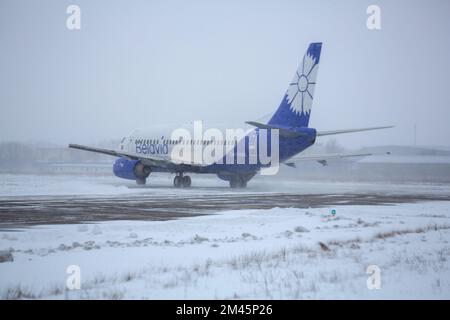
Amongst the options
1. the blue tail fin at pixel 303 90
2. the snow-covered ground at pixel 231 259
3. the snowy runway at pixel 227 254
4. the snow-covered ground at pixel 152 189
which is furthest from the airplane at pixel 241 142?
the snow-covered ground at pixel 231 259

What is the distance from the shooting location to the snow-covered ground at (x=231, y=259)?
32.9 ft

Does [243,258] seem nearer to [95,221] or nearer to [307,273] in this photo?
[307,273]

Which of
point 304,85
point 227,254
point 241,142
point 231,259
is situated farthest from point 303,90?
point 231,259

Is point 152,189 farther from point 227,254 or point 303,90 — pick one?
point 227,254

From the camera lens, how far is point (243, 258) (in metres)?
13.0

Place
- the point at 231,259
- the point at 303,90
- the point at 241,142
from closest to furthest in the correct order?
the point at 231,259
the point at 303,90
the point at 241,142

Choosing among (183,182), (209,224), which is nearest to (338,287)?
(209,224)

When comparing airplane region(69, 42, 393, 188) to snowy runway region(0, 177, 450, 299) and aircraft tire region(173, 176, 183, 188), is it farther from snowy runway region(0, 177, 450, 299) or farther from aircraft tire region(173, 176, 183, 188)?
snowy runway region(0, 177, 450, 299)

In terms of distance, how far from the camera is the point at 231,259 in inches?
508

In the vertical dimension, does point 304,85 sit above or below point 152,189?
above

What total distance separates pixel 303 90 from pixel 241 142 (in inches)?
234
